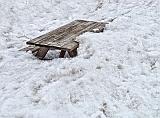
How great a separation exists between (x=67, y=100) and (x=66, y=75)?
31.1 inches

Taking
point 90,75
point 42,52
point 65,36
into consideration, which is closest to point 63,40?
point 65,36

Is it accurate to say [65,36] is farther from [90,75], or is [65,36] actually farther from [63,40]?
[90,75]

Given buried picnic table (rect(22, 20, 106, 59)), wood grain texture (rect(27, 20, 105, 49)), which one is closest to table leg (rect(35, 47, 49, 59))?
buried picnic table (rect(22, 20, 106, 59))

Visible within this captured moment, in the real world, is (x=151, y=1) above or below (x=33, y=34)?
above

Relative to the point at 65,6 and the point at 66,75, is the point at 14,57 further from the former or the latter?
the point at 65,6

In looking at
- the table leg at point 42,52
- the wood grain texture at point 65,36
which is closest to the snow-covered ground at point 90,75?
the table leg at point 42,52

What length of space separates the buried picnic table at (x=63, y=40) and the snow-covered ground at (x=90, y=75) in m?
0.17

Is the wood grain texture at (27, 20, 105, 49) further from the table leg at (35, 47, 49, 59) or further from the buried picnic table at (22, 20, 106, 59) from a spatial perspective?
the table leg at (35, 47, 49, 59)

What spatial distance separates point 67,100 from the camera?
5.02m

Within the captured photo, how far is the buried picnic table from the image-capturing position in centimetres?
638

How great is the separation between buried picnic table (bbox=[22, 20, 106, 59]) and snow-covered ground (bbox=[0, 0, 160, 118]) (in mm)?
173

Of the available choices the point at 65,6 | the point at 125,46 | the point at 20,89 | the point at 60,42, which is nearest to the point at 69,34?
the point at 60,42

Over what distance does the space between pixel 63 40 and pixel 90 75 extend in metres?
1.40

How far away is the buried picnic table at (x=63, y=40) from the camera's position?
6383mm
